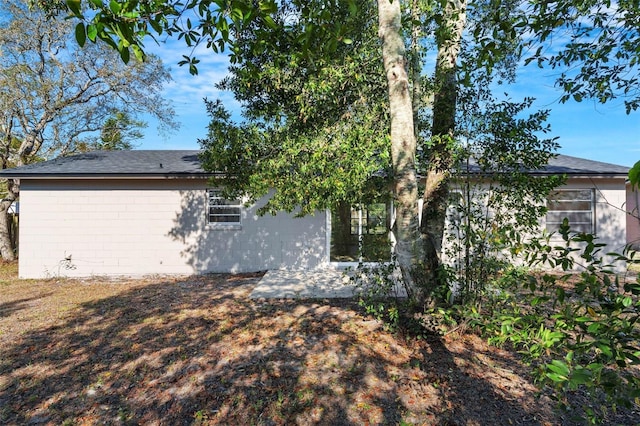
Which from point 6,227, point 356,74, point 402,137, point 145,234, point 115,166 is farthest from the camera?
point 6,227

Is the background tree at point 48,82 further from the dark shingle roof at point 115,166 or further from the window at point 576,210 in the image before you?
the window at point 576,210

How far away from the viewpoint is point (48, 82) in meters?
12.8

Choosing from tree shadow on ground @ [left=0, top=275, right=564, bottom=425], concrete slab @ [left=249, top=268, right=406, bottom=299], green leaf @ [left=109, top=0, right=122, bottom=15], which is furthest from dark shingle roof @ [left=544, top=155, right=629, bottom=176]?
green leaf @ [left=109, top=0, right=122, bottom=15]

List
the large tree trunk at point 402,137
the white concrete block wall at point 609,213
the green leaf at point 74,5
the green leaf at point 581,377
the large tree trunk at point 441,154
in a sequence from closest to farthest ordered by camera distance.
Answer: the green leaf at point 581,377, the green leaf at point 74,5, the large tree trunk at point 402,137, the large tree trunk at point 441,154, the white concrete block wall at point 609,213

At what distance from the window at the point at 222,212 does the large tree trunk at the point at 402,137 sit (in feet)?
21.2

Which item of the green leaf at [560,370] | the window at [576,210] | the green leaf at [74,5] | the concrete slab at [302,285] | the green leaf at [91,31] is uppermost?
the green leaf at [74,5]

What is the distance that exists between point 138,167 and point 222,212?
2705 millimetres

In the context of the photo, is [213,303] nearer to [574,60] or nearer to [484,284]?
[484,284]

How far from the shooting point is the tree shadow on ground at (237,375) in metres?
3.10

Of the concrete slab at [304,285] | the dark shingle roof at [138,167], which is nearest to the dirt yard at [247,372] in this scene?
the concrete slab at [304,285]

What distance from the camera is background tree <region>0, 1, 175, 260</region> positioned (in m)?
12.1

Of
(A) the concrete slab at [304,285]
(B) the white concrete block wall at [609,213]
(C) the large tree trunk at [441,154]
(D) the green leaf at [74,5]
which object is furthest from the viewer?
(B) the white concrete block wall at [609,213]

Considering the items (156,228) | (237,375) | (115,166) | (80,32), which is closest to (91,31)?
(80,32)

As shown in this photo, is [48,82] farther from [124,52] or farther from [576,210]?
[576,210]
